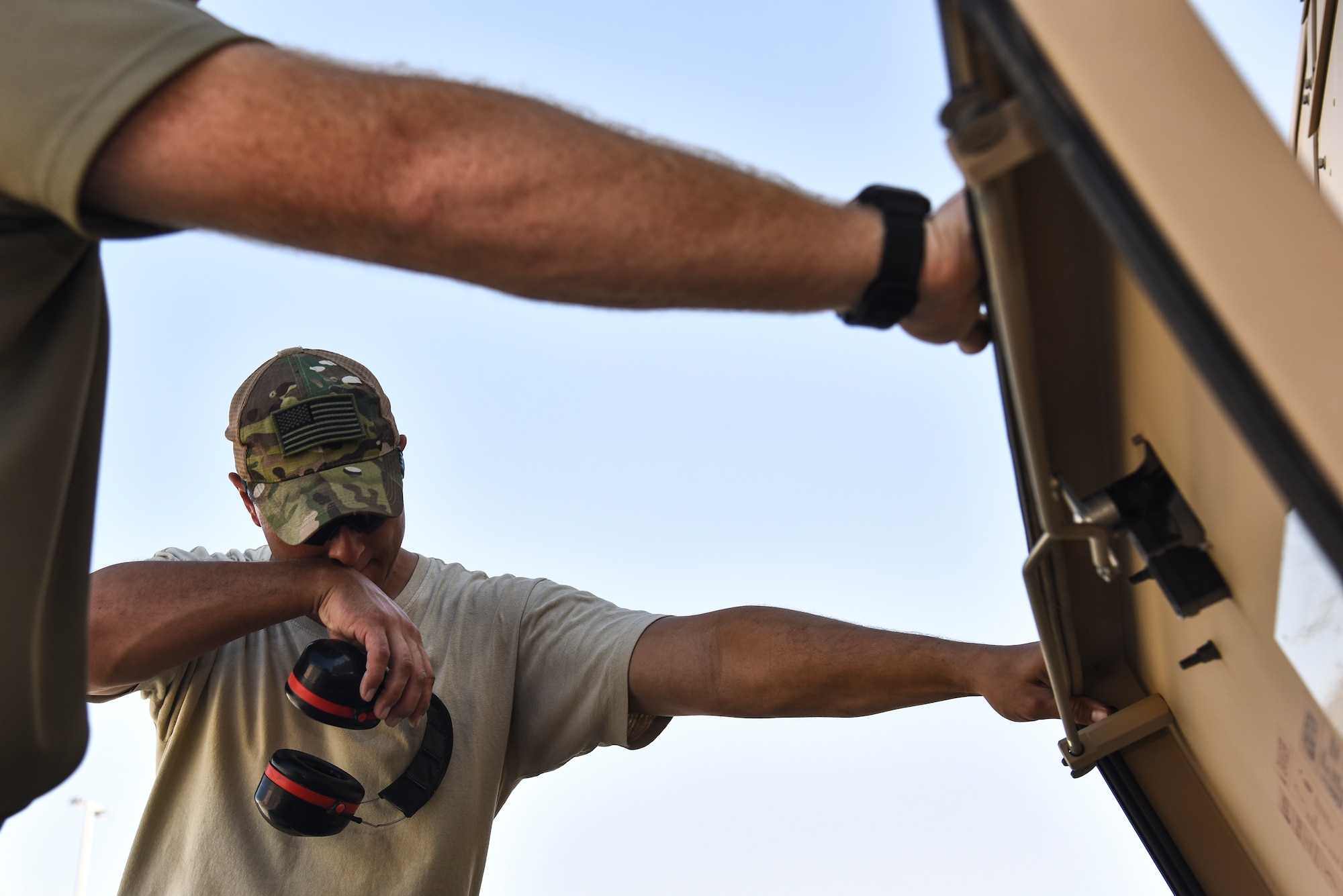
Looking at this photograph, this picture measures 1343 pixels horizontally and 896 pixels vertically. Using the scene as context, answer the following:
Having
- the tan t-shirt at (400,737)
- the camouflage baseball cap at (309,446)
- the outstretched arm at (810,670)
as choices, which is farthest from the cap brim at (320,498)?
the outstretched arm at (810,670)

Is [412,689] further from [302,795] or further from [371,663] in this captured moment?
[302,795]

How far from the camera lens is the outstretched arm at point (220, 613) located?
2.25 metres

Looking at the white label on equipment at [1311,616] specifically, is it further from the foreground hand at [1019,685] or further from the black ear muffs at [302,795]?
the black ear muffs at [302,795]

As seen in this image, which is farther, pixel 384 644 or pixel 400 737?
pixel 400 737

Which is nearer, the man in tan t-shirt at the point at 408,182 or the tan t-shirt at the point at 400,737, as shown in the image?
the man in tan t-shirt at the point at 408,182

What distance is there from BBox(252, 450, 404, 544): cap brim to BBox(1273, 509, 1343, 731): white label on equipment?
2077mm

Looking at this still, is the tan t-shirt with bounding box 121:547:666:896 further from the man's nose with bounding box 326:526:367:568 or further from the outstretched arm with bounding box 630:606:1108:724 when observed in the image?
the man's nose with bounding box 326:526:367:568

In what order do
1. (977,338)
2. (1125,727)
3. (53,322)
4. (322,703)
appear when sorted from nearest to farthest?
(977,338)
(53,322)
(1125,727)
(322,703)

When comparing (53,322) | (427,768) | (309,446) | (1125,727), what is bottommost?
(1125,727)

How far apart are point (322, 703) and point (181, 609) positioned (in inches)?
18.2

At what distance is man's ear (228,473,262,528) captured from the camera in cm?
273

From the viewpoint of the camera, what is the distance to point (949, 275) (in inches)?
40.3

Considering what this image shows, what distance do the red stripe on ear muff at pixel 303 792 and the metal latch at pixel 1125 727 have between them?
4.67ft

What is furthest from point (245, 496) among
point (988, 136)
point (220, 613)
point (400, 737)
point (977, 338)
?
point (988, 136)
